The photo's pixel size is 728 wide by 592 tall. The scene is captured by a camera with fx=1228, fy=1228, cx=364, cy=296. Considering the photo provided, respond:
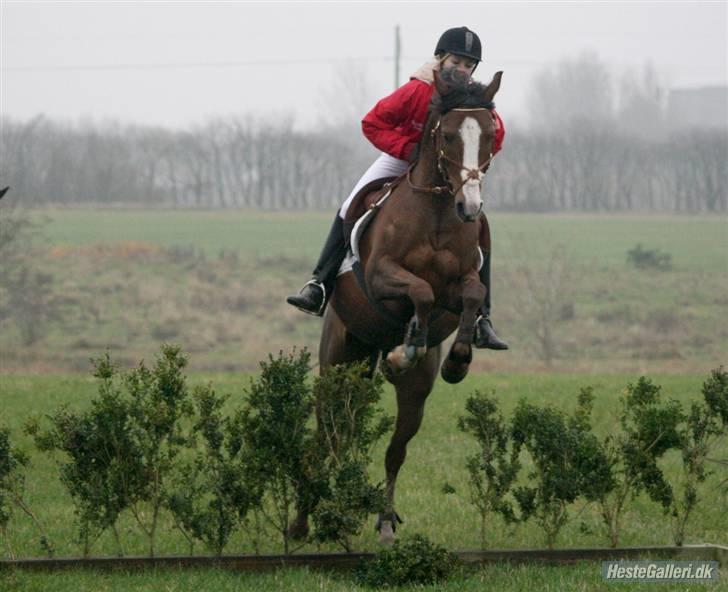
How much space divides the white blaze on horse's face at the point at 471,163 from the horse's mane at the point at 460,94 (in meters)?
0.17

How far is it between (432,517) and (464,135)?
3.62m

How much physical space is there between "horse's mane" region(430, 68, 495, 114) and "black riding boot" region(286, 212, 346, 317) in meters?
1.54

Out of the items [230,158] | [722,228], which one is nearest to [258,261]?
[230,158]

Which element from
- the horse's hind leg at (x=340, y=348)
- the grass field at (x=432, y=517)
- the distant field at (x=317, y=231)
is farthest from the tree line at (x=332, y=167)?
the horse's hind leg at (x=340, y=348)

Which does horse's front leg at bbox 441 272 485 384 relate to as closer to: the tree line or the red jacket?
the red jacket

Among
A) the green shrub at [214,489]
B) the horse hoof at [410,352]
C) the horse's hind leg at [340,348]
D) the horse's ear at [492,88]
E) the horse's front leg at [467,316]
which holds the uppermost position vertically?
the horse's ear at [492,88]

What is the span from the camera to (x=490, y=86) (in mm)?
8125

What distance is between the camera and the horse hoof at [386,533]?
8977mm

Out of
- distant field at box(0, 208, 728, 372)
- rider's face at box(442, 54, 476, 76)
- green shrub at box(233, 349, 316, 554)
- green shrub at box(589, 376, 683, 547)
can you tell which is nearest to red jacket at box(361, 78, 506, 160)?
rider's face at box(442, 54, 476, 76)

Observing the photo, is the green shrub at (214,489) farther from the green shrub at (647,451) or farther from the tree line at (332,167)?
the tree line at (332,167)

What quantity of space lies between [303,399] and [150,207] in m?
39.2

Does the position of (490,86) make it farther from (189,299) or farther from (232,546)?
(189,299)

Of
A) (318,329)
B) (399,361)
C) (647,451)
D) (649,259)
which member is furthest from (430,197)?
(649,259)

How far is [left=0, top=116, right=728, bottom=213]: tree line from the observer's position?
41625mm
